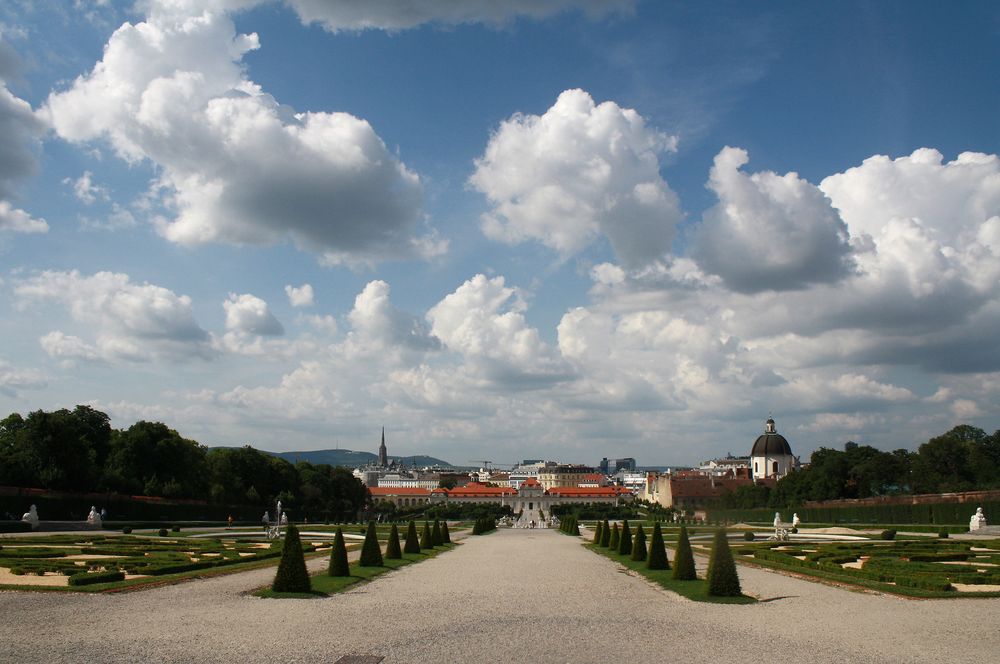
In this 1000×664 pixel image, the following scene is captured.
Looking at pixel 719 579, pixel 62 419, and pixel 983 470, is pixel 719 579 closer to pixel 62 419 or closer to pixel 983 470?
pixel 62 419

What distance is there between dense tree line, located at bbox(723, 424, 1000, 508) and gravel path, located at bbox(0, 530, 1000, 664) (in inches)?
2264

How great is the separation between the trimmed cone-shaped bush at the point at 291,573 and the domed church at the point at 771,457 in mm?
131792

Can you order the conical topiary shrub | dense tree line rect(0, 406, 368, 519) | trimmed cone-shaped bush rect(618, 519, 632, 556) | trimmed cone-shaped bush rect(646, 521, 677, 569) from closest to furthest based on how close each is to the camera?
the conical topiary shrub → trimmed cone-shaped bush rect(646, 521, 677, 569) → trimmed cone-shaped bush rect(618, 519, 632, 556) → dense tree line rect(0, 406, 368, 519)

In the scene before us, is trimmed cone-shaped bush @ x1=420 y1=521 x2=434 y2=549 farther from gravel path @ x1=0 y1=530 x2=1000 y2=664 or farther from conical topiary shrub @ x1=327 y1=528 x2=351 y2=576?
gravel path @ x1=0 y1=530 x2=1000 y2=664

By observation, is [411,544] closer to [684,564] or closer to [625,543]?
[625,543]

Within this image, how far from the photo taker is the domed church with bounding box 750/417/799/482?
5536 inches

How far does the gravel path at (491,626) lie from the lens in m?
10.3

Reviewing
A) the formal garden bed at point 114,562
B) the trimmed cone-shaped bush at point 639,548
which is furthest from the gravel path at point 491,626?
the trimmed cone-shaped bush at point 639,548

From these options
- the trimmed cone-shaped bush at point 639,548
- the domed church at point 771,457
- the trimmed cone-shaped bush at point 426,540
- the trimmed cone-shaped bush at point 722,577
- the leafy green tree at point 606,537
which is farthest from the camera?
the domed church at point 771,457

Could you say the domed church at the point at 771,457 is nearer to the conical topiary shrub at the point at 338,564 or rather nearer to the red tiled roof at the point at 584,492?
the red tiled roof at the point at 584,492

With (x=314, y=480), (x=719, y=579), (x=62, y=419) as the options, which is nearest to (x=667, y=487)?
(x=314, y=480)

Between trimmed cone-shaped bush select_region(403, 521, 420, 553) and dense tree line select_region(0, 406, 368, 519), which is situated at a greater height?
dense tree line select_region(0, 406, 368, 519)

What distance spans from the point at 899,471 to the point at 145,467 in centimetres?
6428

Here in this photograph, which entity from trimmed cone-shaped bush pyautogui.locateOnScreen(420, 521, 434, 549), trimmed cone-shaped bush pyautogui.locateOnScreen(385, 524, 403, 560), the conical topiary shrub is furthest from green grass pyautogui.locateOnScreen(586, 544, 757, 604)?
trimmed cone-shaped bush pyautogui.locateOnScreen(420, 521, 434, 549)
